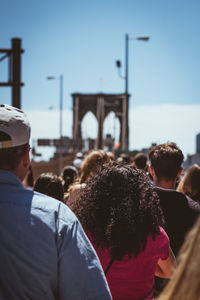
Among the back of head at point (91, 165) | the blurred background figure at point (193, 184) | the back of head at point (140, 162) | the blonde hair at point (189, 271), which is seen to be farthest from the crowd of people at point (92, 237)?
the back of head at point (140, 162)

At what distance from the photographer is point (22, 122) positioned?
1.29m

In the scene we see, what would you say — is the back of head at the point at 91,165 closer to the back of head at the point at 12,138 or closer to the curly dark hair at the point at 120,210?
the curly dark hair at the point at 120,210

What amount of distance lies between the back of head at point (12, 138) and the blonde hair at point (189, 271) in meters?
0.90

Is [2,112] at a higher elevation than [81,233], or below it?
higher

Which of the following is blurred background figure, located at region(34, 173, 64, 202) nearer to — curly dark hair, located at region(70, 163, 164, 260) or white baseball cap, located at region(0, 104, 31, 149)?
curly dark hair, located at region(70, 163, 164, 260)

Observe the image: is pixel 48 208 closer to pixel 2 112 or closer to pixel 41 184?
pixel 2 112

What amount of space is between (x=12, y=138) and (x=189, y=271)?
92 centimetres

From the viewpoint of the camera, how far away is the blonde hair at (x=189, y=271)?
17.8 inches

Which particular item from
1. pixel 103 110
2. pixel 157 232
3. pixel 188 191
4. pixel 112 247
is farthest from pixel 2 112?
pixel 103 110

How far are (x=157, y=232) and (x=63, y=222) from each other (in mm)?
741

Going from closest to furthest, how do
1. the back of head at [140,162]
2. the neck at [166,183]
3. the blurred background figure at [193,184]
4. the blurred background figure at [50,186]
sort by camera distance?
the neck at [166,183]
the blurred background figure at [50,186]
the blurred background figure at [193,184]
the back of head at [140,162]

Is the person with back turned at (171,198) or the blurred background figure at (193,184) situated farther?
the blurred background figure at (193,184)

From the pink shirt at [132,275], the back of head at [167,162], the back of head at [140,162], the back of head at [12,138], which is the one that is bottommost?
the pink shirt at [132,275]

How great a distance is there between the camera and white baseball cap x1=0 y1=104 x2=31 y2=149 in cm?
125
